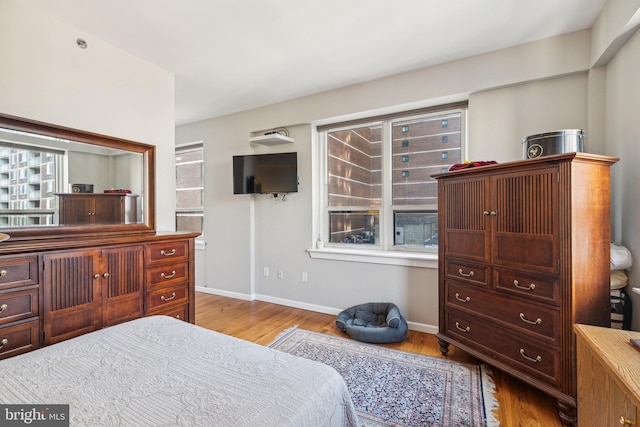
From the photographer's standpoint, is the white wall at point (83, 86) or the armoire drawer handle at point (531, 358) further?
the white wall at point (83, 86)

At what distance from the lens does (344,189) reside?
3.66 meters

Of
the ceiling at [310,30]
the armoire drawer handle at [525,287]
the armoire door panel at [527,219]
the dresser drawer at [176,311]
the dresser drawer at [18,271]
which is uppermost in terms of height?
the ceiling at [310,30]

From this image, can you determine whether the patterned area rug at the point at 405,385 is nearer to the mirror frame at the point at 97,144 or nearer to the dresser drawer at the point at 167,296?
the dresser drawer at the point at 167,296

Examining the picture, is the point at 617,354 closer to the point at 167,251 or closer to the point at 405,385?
the point at 405,385

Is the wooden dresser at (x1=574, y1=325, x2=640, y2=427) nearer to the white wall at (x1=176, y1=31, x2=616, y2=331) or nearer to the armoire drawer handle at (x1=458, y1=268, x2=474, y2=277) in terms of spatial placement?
the armoire drawer handle at (x1=458, y1=268, x2=474, y2=277)

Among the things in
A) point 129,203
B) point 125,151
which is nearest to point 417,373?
point 129,203

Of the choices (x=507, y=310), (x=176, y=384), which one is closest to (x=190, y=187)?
(x=176, y=384)

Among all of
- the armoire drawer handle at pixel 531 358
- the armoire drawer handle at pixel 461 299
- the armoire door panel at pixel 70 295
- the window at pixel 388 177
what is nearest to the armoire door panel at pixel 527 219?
the armoire drawer handle at pixel 461 299

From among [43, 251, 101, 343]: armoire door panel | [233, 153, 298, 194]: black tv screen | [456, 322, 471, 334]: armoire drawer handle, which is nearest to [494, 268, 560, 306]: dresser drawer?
[456, 322, 471, 334]: armoire drawer handle

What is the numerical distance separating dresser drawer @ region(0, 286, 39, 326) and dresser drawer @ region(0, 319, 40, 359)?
4cm

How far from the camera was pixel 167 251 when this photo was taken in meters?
2.32

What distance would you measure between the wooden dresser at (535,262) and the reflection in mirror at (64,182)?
2.72m

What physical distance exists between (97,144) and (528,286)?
328 centimetres

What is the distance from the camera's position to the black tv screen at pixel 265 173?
3615mm
